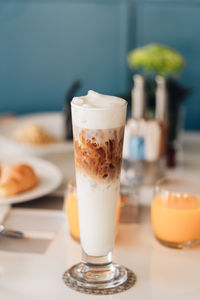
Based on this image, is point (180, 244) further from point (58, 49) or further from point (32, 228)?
point (58, 49)

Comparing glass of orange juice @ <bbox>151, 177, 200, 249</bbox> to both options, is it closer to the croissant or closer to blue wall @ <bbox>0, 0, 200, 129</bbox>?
the croissant

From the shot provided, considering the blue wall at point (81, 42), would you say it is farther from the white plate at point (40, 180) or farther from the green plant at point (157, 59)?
the white plate at point (40, 180)

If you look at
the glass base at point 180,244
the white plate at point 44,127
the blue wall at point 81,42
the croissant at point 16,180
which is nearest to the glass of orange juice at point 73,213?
the glass base at point 180,244

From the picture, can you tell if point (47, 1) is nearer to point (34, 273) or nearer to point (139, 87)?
point (139, 87)

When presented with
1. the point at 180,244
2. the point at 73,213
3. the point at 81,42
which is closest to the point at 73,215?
the point at 73,213

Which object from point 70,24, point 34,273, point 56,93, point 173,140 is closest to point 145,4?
point 70,24

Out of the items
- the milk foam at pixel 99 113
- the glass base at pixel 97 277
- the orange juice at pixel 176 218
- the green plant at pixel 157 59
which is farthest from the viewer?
the green plant at pixel 157 59

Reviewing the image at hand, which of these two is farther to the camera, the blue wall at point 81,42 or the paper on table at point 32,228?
the blue wall at point 81,42

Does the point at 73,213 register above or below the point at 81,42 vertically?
below
